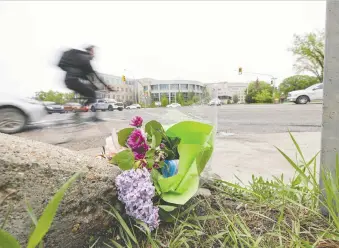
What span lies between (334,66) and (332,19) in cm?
18

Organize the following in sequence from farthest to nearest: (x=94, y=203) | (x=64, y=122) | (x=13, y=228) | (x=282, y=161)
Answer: (x=64, y=122) → (x=282, y=161) → (x=94, y=203) → (x=13, y=228)

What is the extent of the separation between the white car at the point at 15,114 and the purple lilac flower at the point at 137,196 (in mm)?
4106

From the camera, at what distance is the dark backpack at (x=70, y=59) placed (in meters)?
4.47

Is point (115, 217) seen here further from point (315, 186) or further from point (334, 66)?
point (334, 66)

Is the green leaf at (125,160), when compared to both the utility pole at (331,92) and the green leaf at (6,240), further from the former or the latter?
the utility pole at (331,92)

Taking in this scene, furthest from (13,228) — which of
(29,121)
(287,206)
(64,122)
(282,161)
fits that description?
(64,122)

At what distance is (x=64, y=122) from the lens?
5.31m

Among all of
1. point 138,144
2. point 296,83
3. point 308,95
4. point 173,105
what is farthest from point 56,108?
point 296,83

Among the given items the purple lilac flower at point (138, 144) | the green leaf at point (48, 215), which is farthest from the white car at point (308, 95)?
the green leaf at point (48, 215)

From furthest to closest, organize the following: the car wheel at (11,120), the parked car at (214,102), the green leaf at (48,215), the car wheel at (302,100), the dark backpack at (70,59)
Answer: the car wheel at (302,100) → the dark backpack at (70,59) → the car wheel at (11,120) → the parked car at (214,102) → the green leaf at (48,215)

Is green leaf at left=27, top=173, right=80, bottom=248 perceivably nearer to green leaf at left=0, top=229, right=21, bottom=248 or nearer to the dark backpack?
green leaf at left=0, top=229, right=21, bottom=248

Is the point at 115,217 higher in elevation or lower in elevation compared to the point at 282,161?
higher

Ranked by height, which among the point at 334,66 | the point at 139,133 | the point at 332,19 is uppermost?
the point at 332,19

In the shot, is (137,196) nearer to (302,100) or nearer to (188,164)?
(188,164)
